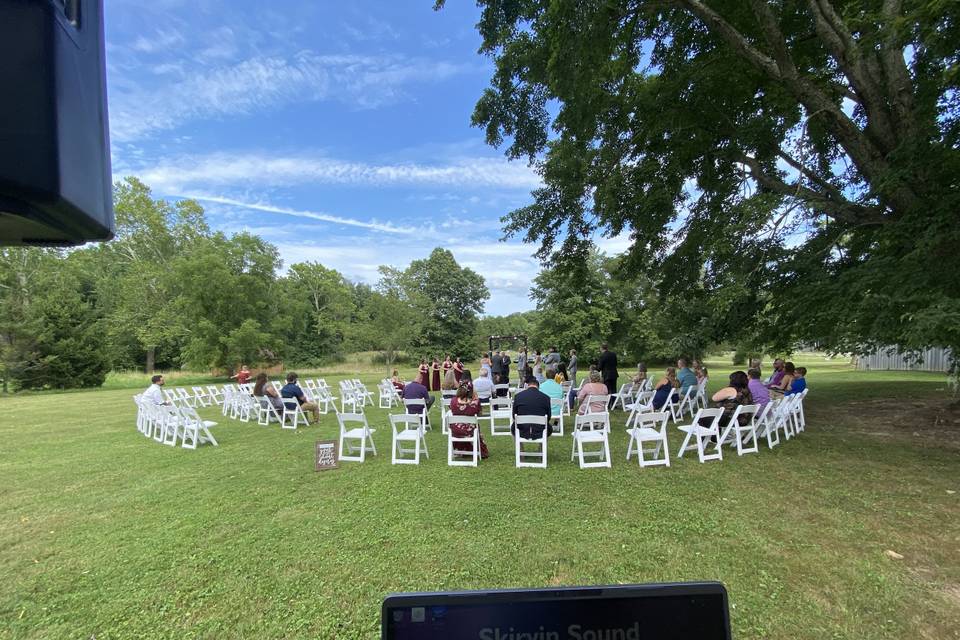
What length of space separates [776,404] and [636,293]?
31.8m

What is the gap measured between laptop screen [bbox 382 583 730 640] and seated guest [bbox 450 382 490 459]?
5780 mm

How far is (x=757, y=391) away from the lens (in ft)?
25.9

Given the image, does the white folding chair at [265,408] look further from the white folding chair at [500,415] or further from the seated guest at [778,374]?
the seated guest at [778,374]

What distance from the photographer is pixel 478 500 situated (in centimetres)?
514

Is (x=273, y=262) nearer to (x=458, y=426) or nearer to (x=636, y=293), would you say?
(x=636, y=293)

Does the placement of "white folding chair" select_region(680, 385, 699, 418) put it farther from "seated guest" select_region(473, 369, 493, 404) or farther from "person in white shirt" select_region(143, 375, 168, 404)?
"person in white shirt" select_region(143, 375, 168, 404)

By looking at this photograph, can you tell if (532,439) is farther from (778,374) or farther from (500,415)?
(778,374)

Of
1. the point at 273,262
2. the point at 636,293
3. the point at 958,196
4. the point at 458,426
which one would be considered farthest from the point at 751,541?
the point at 273,262

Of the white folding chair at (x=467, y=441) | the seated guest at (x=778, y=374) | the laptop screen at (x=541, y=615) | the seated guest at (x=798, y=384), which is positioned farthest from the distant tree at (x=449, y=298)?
the laptop screen at (x=541, y=615)

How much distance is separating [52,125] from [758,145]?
11.8 m

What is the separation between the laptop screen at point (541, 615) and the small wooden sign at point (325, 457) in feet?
20.2

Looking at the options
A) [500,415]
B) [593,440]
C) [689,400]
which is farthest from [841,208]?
[500,415]

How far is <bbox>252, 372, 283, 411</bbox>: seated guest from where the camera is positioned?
417 inches

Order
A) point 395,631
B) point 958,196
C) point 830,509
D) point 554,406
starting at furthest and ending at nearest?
point 554,406 → point 958,196 → point 830,509 → point 395,631
